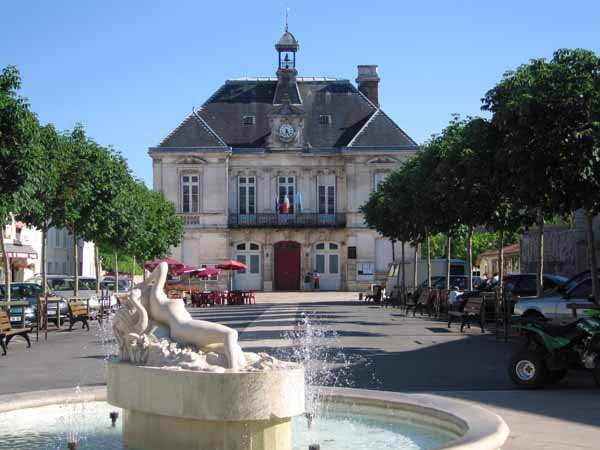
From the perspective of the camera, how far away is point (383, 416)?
37.0 feet

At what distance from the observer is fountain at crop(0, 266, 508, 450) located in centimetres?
864

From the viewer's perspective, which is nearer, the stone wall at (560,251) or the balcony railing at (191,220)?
the stone wall at (560,251)

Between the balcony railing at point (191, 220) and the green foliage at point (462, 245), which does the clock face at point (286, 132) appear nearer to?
the balcony railing at point (191, 220)

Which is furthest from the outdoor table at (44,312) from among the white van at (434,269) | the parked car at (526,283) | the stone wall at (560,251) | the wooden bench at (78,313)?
the white van at (434,269)

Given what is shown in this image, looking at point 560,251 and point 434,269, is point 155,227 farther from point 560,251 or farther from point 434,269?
point 560,251

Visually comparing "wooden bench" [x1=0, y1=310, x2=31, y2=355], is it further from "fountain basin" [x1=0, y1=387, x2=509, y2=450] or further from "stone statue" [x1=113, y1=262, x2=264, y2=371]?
"stone statue" [x1=113, y1=262, x2=264, y2=371]

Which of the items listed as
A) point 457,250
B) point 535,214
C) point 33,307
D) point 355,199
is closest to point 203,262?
point 355,199

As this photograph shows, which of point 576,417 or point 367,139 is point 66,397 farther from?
point 367,139

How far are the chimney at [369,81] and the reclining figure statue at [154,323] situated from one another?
6791cm

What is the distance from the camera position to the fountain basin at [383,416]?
30.2 ft

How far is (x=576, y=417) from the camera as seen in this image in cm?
1168

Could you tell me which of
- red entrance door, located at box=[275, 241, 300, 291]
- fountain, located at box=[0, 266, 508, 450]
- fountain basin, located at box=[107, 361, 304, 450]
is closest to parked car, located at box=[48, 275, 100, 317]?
fountain, located at box=[0, 266, 508, 450]

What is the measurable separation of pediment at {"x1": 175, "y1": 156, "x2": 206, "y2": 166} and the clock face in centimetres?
592

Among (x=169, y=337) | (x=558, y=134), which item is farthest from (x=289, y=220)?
(x=169, y=337)
